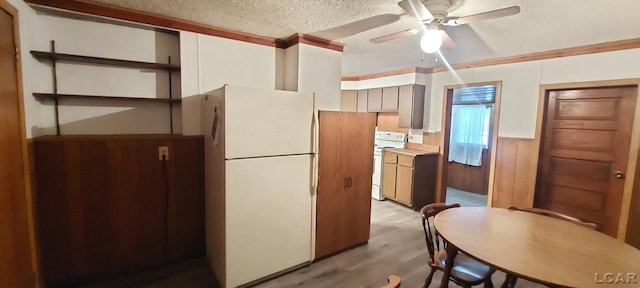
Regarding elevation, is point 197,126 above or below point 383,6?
below

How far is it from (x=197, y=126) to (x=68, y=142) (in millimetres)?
921

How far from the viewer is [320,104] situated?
3.11 metres

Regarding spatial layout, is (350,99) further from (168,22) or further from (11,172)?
(11,172)

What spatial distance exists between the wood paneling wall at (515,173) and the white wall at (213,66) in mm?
3272

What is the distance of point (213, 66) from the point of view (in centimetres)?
264

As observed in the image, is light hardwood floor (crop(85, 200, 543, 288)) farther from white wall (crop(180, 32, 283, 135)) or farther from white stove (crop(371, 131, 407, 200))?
white stove (crop(371, 131, 407, 200))

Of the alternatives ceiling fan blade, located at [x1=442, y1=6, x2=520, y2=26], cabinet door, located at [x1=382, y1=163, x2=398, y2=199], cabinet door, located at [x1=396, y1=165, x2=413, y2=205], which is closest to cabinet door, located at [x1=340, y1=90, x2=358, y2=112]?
cabinet door, located at [x1=382, y1=163, x2=398, y2=199]

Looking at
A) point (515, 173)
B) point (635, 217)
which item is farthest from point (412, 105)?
point (635, 217)

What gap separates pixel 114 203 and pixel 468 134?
18.9 feet

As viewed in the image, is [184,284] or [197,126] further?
[197,126]

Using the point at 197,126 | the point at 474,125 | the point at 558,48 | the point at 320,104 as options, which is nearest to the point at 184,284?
the point at 197,126

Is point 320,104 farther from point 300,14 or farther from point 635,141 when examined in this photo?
point 635,141

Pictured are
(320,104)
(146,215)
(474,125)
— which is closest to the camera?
(146,215)

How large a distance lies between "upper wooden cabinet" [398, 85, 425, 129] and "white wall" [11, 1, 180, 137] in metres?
3.37
